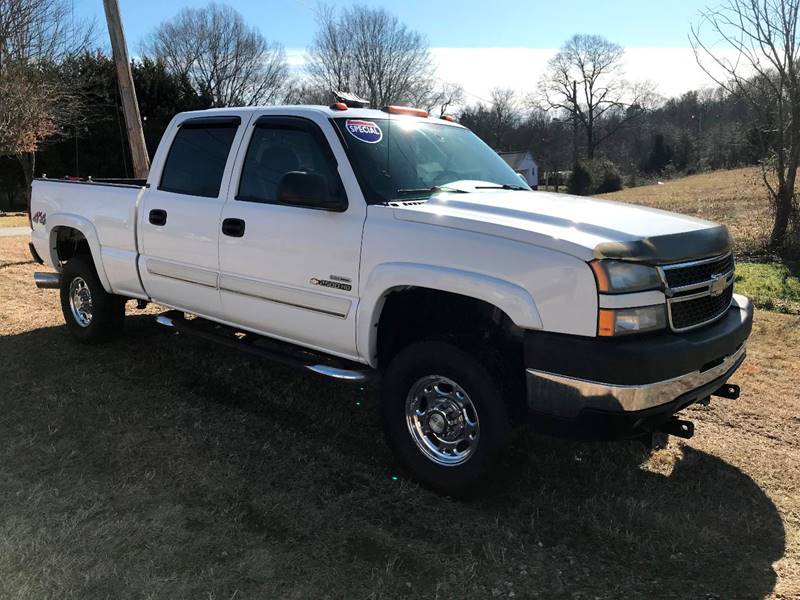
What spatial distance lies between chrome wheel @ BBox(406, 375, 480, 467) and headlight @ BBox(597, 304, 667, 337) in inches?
32.2

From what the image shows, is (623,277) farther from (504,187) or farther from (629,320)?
(504,187)

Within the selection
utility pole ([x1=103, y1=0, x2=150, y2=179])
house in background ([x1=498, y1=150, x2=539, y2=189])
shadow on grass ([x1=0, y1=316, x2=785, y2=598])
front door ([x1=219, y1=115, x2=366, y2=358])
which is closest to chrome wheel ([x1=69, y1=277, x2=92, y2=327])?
shadow on grass ([x1=0, y1=316, x2=785, y2=598])

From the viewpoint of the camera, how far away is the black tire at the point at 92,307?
5.79 metres

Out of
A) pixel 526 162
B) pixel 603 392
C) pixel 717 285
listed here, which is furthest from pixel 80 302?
pixel 526 162

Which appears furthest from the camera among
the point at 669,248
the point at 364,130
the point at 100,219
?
the point at 100,219

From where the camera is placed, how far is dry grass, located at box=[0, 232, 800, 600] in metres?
2.74

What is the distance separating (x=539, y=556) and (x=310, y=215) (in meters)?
2.27

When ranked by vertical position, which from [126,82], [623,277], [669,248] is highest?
[126,82]

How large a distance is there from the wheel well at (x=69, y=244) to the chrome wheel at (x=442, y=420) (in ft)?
13.4

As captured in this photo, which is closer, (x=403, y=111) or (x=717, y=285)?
(x=717, y=285)

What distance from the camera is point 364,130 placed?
12.9 feet

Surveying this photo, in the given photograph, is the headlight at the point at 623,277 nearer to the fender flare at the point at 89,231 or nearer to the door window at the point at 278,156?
the door window at the point at 278,156

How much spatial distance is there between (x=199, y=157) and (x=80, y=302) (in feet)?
7.84

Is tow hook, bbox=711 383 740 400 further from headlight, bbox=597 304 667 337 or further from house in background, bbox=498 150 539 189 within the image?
house in background, bbox=498 150 539 189
